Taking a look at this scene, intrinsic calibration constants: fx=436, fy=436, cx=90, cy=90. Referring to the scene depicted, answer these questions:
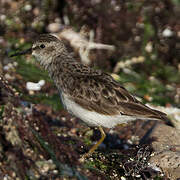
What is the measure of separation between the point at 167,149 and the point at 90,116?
1.48 meters

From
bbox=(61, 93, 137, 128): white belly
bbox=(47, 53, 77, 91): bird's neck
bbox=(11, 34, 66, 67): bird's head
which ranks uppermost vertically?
bbox=(11, 34, 66, 67): bird's head

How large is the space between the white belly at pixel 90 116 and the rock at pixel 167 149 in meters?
0.79

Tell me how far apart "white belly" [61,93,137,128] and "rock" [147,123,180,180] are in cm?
79

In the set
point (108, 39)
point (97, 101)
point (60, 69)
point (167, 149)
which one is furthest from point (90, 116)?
point (108, 39)

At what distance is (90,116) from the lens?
679 cm

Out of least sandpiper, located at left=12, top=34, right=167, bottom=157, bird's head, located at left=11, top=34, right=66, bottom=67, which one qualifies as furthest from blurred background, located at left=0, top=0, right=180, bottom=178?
least sandpiper, located at left=12, top=34, right=167, bottom=157

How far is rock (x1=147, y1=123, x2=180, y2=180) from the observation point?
6.57 metres

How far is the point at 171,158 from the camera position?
670 cm

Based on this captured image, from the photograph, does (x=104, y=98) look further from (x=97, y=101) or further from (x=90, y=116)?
(x=90, y=116)

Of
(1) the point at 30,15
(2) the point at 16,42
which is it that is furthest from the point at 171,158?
(1) the point at 30,15

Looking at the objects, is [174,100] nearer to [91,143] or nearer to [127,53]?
[127,53]

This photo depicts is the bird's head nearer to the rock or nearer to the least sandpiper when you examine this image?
the least sandpiper

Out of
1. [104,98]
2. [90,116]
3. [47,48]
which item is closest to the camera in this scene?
[90,116]

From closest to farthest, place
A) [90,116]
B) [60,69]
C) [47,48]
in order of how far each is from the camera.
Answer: [90,116], [60,69], [47,48]
